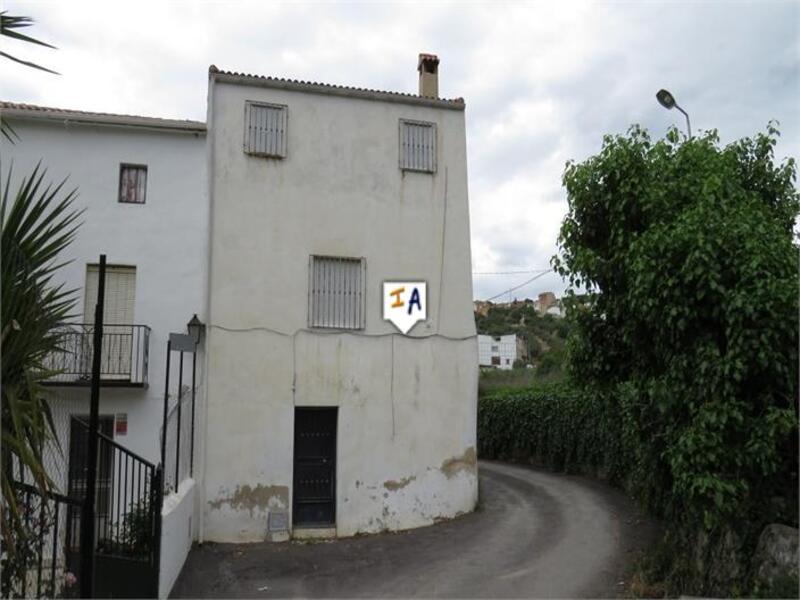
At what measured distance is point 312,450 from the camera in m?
12.1

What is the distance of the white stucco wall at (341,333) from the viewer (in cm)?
1172

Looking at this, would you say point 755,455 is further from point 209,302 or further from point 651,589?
point 209,302

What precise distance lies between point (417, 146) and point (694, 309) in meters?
7.12

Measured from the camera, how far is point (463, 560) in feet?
32.1

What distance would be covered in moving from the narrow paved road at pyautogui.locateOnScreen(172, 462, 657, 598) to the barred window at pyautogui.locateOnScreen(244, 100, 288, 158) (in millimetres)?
6768

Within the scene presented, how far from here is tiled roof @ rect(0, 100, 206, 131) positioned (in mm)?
12617

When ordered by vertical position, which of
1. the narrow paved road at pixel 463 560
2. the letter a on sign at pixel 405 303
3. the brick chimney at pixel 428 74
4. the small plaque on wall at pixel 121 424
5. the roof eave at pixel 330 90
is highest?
the brick chimney at pixel 428 74

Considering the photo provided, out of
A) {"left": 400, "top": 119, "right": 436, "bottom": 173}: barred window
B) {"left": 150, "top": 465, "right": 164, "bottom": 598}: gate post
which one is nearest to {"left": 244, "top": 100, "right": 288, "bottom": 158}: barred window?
{"left": 400, "top": 119, "right": 436, "bottom": 173}: barred window

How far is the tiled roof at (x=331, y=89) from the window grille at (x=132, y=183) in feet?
7.82

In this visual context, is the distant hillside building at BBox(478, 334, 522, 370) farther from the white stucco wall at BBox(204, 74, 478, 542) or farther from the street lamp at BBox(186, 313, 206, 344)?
the street lamp at BBox(186, 313, 206, 344)

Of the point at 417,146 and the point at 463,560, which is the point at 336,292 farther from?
the point at 463,560

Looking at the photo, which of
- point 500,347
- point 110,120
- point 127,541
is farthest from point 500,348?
point 127,541

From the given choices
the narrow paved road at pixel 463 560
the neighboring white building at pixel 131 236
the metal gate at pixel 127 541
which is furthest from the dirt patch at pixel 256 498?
the metal gate at pixel 127 541

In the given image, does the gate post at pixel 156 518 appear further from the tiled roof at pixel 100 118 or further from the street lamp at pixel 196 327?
the tiled roof at pixel 100 118
